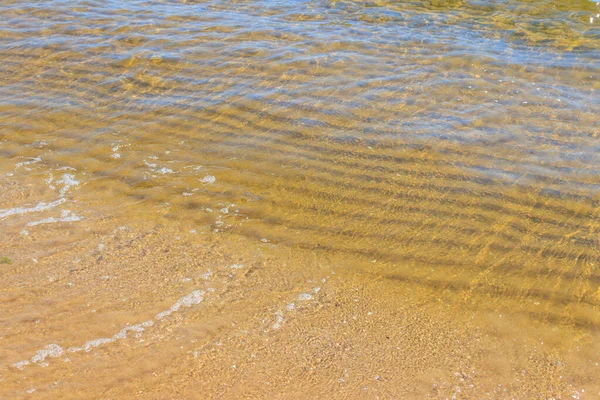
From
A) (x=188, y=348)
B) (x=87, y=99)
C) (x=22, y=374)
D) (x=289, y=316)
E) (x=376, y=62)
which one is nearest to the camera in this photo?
(x=22, y=374)

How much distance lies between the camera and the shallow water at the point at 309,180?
11.6 feet

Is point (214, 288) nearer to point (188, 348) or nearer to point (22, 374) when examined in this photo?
point (188, 348)

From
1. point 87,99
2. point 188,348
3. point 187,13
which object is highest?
point 187,13

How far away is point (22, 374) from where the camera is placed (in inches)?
120

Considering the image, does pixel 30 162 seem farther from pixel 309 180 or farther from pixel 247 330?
pixel 247 330

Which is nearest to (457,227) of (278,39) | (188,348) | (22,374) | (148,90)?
(188,348)

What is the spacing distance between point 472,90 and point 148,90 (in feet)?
12.5

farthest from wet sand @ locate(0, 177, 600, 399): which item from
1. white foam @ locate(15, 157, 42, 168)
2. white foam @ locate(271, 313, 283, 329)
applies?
white foam @ locate(15, 157, 42, 168)

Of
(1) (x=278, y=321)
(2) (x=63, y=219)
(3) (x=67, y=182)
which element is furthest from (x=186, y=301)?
(3) (x=67, y=182)

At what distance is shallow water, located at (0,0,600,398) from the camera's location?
3.53 metres

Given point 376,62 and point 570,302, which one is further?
point 376,62

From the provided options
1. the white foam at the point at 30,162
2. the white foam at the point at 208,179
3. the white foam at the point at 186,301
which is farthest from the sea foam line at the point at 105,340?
the white foam at the point at 30,162

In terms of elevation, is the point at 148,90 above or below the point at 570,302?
above

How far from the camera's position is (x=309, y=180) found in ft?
16.5
